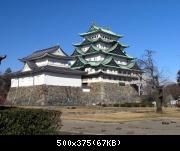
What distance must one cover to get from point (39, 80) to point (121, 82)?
23.9 metres

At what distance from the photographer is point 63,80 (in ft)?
230

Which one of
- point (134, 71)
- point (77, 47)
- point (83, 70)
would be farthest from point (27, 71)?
point (134, 71)

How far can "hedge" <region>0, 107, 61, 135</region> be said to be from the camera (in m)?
11.8

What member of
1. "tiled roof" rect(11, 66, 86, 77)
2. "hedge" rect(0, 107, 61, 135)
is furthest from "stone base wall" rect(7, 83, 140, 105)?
"hedge" rect(0, 107, 61, 135)

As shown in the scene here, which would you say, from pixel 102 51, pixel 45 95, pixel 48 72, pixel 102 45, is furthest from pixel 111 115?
pixel 102 45

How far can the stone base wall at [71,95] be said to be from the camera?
66.0 meters

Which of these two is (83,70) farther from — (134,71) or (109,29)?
(109,29)

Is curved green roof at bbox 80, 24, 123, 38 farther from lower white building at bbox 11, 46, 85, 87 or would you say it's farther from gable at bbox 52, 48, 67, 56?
lower white building at bbox 11, 46, 85, 87

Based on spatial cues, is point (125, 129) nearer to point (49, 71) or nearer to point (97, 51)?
point (49, 71)

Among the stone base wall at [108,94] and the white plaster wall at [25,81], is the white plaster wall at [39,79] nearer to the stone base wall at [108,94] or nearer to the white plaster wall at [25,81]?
the white plaster wall at [25,81]

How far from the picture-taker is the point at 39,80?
6750 centimetres

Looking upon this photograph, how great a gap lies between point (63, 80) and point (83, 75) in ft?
32.5
